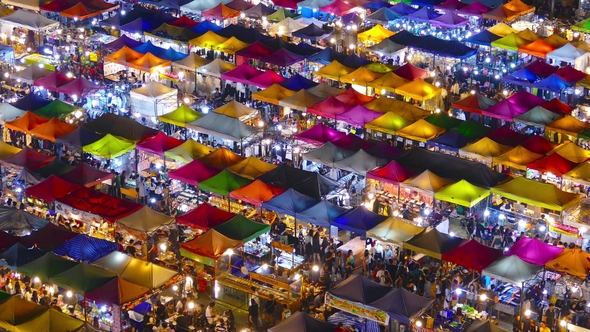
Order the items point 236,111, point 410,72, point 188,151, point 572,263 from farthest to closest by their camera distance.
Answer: point 410,72 → point 236,111 → point 188,151 → point 572,263

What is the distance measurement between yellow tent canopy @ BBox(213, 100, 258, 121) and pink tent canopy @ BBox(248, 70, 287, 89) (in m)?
2.89

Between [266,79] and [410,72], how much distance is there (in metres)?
5.54

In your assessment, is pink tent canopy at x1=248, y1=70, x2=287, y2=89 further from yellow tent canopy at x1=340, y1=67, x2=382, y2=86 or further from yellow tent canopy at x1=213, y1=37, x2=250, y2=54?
yellow tent canopy at x1=213, y1=37, x2=250, y2=54

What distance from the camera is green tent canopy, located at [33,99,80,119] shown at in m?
36.3

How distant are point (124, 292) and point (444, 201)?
10.8 metres

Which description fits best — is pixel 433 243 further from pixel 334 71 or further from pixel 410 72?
pixel 334 71

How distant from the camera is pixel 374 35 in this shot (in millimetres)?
44312

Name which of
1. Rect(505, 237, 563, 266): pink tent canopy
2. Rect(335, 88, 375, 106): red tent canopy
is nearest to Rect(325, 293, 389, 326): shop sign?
Rect(505, 237, 563, 266): pink tent canopy

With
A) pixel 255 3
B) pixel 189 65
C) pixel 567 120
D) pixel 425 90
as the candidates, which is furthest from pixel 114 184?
pixel 255 3

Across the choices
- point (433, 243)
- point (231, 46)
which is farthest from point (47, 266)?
point (231, 46)

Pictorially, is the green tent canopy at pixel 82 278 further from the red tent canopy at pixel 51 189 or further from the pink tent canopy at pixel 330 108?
the pink tent canopy at pixel 330 108

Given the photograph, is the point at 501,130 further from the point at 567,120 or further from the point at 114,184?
the point at 114,184

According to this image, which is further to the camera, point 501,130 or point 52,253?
point 501,130

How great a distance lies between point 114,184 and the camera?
108ft
